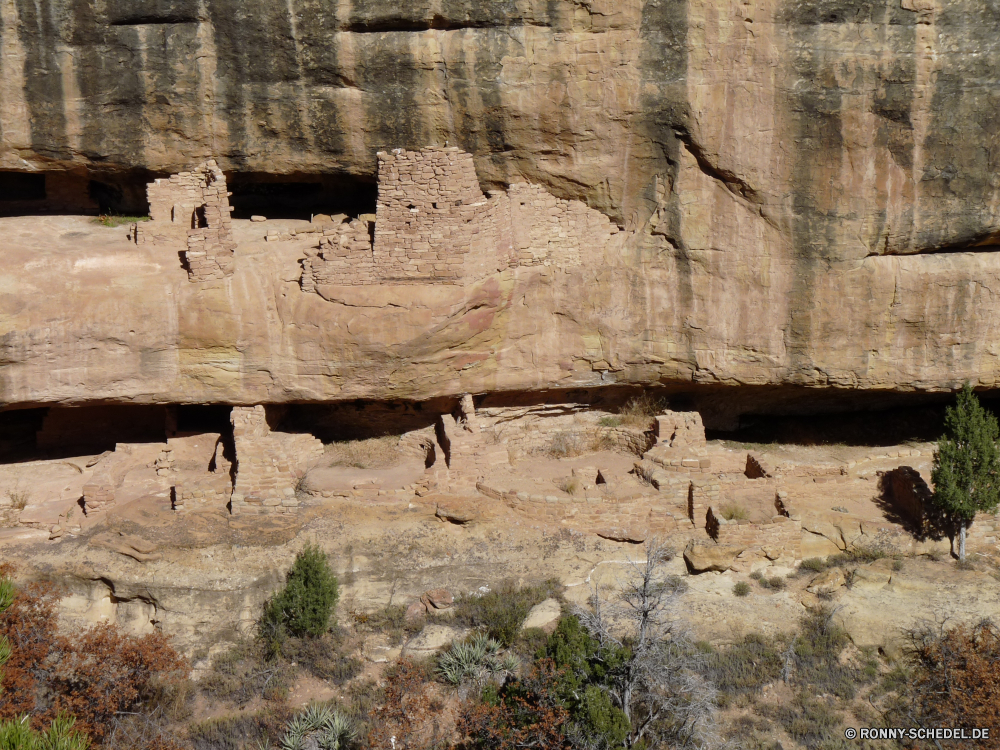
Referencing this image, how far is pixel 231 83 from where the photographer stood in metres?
11.3

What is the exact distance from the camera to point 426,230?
1162 centimetres

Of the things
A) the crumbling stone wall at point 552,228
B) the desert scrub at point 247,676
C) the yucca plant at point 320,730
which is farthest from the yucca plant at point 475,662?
the crumbling stone wall at point 552,228

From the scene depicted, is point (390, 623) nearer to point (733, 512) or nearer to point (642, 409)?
point (733, 512)

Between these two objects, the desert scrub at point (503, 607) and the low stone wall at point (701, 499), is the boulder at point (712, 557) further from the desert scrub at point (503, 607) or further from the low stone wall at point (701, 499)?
the desert scrub at point (503, 607)

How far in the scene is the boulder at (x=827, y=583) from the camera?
1141 centimetres

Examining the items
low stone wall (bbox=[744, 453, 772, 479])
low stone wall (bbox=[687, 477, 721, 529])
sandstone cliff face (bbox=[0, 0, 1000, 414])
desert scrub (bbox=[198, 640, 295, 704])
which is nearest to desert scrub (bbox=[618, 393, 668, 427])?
sandstone cliff face (bbox=[0, 0, 1000, 414])

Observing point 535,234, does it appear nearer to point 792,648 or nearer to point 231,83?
point 231,83

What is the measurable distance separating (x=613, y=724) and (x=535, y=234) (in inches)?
230

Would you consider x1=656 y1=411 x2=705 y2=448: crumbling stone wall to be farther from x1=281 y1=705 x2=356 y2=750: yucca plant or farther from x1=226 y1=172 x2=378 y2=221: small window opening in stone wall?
x1=281 y1=705 x2=356 y2=750: yucca plant

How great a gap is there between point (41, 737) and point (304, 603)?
9.46 ft

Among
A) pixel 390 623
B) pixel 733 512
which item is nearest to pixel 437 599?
pixel 390 623

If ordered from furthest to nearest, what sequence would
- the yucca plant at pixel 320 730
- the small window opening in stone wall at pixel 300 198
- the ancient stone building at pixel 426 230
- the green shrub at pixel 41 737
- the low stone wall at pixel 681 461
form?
1. the small window opening in stone wall at pixel 300 198
2. the low stone wall at pixel 681 461
3. the ancient stone building at pixel 426 230
4. the yucca plant at pixel 320 730
5. the green shrub at pixel 41 737

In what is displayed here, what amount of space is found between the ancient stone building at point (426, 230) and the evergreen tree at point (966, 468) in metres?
5.68

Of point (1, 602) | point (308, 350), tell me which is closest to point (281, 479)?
point (308, 350)
